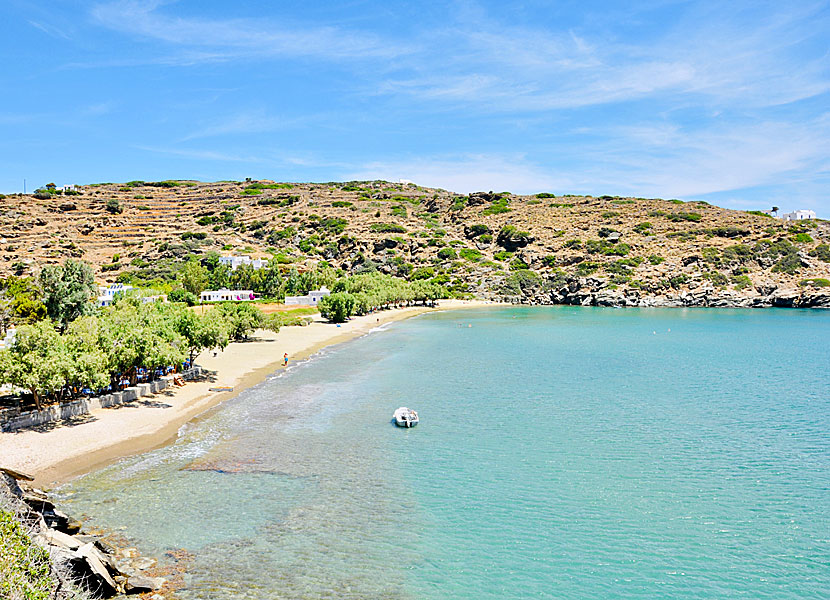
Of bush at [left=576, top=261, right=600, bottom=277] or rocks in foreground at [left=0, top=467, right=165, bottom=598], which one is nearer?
rocks in foreground at [left=0, top=467, right=165, bottom=598]

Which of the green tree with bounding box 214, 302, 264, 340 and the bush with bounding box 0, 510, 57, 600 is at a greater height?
the green tree with bounding box 214, 302, 264, 340

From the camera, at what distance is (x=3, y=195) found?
611ft

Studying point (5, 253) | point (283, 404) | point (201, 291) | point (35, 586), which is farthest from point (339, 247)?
point (35, 586)

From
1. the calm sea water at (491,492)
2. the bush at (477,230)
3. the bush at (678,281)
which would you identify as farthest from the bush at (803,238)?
the calm sea water at (491,492)

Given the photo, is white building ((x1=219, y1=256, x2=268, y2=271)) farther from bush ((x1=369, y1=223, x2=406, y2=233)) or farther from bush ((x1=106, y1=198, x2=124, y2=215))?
bush ((x1=106, y1=198, x2=124, y2=215))

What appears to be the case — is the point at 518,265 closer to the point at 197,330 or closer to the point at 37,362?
the point at 197,330

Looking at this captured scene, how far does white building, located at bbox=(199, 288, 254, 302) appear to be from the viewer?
97812 millimetres

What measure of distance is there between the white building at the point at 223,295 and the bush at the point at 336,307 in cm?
1815

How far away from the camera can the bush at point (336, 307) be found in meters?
87.4

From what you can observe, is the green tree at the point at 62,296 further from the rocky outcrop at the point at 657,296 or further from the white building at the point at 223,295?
the rocky outcrop at the point at 657,296

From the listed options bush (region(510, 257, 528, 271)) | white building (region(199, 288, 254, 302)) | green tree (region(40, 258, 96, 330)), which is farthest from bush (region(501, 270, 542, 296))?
green tree (region(40, 258, 96, 330))

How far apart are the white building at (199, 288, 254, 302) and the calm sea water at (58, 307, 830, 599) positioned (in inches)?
2386

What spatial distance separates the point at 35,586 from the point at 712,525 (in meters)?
19.4

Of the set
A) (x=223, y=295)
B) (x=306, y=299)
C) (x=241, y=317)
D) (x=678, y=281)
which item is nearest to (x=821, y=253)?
(x=678, y=281)
